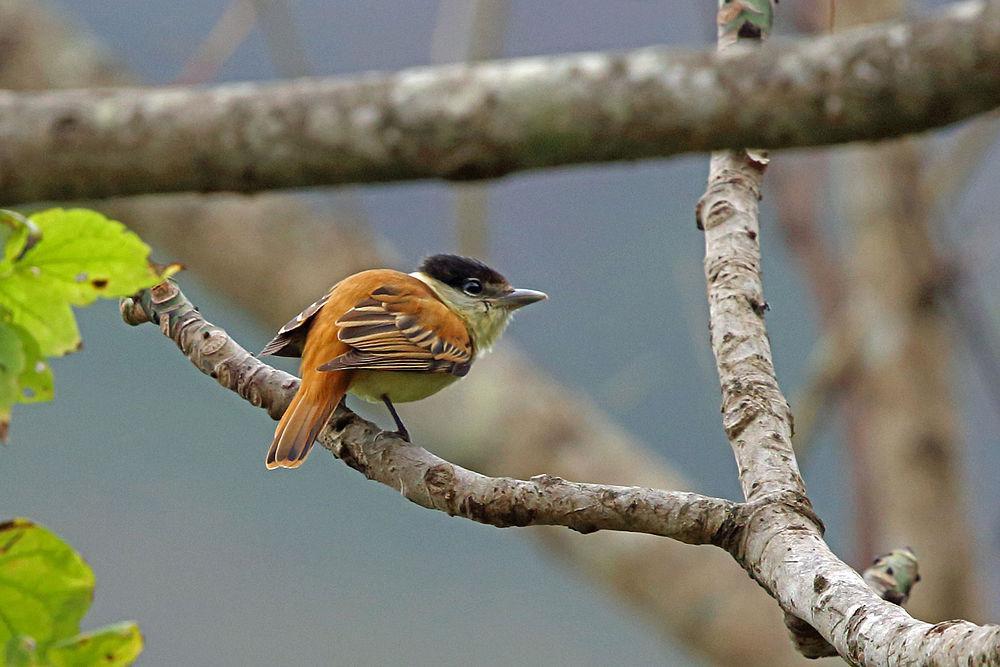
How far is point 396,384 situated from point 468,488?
1.38 metres

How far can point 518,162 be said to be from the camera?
8.64 feet

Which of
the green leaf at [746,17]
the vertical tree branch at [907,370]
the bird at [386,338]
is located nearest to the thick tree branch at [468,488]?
the bird at [386,338]

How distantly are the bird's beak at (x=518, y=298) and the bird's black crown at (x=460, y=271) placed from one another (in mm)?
42

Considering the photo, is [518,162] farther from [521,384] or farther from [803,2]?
[803,2]

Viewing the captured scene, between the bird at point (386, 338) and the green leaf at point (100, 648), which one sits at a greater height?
the bird at point (386, 338)

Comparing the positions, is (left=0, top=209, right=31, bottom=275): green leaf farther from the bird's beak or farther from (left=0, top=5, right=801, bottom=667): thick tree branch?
(left=0, top=5, right=801, bottom=667): thick tree branch

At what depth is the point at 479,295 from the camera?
11.9 ft

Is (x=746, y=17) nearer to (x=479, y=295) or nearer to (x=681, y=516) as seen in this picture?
(x=479, y=295)

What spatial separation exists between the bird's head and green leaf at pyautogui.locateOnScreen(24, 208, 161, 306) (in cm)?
236

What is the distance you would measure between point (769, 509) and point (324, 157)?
1.39 meters

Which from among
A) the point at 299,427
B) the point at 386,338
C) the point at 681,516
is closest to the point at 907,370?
the point at 386,338

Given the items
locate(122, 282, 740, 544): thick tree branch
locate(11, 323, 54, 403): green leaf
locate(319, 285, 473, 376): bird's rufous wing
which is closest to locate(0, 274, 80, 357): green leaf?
locate(11, 323, 54, 403): green leaf

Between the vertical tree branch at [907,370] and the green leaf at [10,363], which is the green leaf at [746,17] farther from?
the vertical tree branch at [907,370]

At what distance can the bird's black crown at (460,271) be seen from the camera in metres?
3.60
